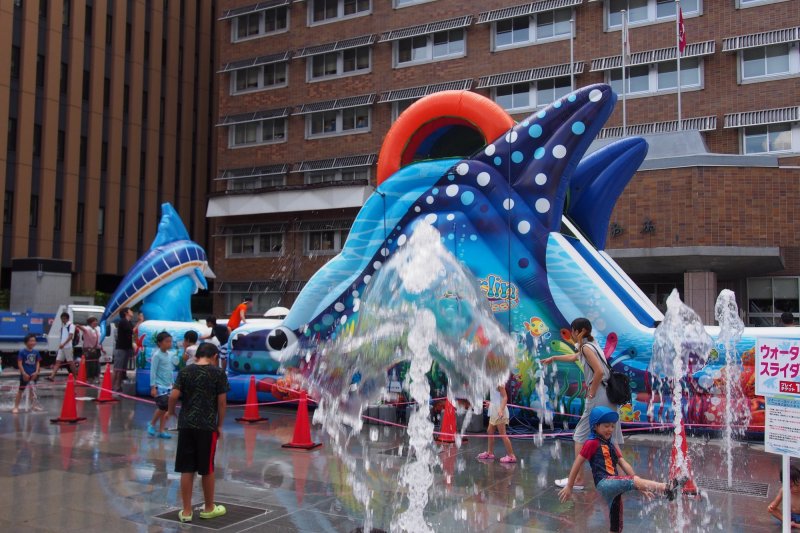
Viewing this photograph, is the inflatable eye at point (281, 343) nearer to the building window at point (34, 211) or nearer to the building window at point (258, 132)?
the building window at point (258, 132)

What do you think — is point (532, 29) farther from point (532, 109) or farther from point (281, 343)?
point (281, 343)

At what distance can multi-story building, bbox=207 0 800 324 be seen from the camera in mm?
20953

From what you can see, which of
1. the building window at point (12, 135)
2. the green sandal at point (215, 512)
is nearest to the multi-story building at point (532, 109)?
the building window at point (12, 135)

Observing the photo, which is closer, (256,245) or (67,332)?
(67,332)

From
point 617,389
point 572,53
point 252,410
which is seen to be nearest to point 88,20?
point 572,53

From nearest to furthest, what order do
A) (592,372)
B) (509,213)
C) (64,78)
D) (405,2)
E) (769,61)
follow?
(592,372)
(509,213)
(769,61)
(405,2)
(64,78)

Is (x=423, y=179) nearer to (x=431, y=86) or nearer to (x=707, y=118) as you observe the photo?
(x=707, y=118)

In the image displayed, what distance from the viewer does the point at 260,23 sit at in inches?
1594

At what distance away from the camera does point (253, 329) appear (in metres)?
14.4

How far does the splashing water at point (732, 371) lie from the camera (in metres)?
10.1

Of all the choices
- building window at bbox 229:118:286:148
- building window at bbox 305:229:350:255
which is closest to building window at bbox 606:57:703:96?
building window at bbox 305:229:350:255

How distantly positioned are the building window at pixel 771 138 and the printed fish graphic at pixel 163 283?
21.1 m

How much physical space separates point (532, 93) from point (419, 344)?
1052 inches

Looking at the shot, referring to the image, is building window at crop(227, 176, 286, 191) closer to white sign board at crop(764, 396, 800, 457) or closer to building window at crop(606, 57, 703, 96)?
building window at crop(606, 57, 703, 96)
